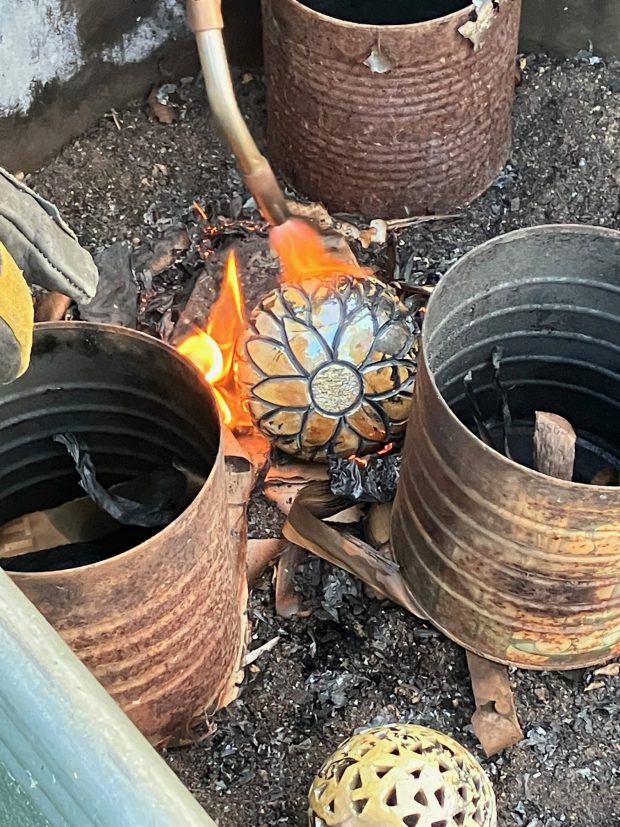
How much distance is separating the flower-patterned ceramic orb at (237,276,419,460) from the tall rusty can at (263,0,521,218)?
57 cm

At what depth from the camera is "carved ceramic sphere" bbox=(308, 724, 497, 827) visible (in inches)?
52.6

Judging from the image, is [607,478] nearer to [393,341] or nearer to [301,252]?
[393,341]

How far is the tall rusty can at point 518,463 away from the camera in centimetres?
144

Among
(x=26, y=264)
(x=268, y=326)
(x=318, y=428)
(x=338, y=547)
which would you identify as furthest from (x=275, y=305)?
(x=26, y=264)

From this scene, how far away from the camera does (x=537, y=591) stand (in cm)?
156

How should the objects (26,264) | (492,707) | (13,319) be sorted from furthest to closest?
(492,707) → (26,264) → (13,319)

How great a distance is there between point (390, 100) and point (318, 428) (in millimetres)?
866

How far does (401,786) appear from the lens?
135 centimetres

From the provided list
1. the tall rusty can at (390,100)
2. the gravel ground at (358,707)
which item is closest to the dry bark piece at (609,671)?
the gravel ground at (358,707)

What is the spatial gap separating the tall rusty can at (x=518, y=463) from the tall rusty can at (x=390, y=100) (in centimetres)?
76

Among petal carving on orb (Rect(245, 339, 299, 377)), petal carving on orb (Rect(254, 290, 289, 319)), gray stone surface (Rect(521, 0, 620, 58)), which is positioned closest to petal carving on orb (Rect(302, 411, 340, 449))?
petal carving on orb (Rect(245, 339, 299, 377))

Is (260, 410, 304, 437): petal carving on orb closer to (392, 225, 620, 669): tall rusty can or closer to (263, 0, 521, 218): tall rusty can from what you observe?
(392, 225, 620, 669): tall rusty can

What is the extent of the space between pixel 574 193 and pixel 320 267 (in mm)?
823

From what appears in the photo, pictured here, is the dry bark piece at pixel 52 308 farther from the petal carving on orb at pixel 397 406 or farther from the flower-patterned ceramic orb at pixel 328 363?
the petal carving on orb at pixel 397 406
